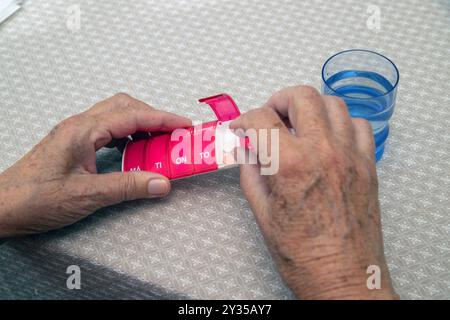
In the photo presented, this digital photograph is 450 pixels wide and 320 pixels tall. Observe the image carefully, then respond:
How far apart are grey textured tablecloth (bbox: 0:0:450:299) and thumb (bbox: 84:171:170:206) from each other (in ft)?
0.12

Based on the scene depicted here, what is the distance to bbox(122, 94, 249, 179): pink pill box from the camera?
23.7 inches

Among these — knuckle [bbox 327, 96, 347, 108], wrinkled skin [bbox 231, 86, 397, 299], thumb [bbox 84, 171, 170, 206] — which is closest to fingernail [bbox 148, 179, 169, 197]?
thumb [bbox 84, 171, 170, 206]

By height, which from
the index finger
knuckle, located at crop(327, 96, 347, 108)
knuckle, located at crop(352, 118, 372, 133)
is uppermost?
knuckle, located at crop(327, 96, 347, 108)

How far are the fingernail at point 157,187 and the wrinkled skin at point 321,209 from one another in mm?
107

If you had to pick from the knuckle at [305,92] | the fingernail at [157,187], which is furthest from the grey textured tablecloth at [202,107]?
the knuckle at [305,92]

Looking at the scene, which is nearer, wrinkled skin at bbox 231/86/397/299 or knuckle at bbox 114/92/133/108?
wrinkled skin at bbox 231/86/397/299

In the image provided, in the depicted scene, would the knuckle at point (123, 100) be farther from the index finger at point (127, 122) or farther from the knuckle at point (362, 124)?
the knuckle at point (362, 124)

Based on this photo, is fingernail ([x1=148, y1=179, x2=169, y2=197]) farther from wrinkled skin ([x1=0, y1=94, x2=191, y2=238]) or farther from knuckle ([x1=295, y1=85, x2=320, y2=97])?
knuckle ([x1=295, y1=85, x2=320, y2=97])

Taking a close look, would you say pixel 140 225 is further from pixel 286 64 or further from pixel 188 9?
pixel 188 9

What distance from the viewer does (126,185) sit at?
0.60 meters

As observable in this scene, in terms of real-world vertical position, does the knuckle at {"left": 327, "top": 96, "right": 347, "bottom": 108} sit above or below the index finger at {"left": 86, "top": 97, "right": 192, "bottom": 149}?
above

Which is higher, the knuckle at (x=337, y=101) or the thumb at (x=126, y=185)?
the knuckle at (x=337, y=101)

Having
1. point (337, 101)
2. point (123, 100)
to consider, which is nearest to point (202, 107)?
point (123, 100)

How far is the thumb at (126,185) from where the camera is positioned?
1.96 ft
